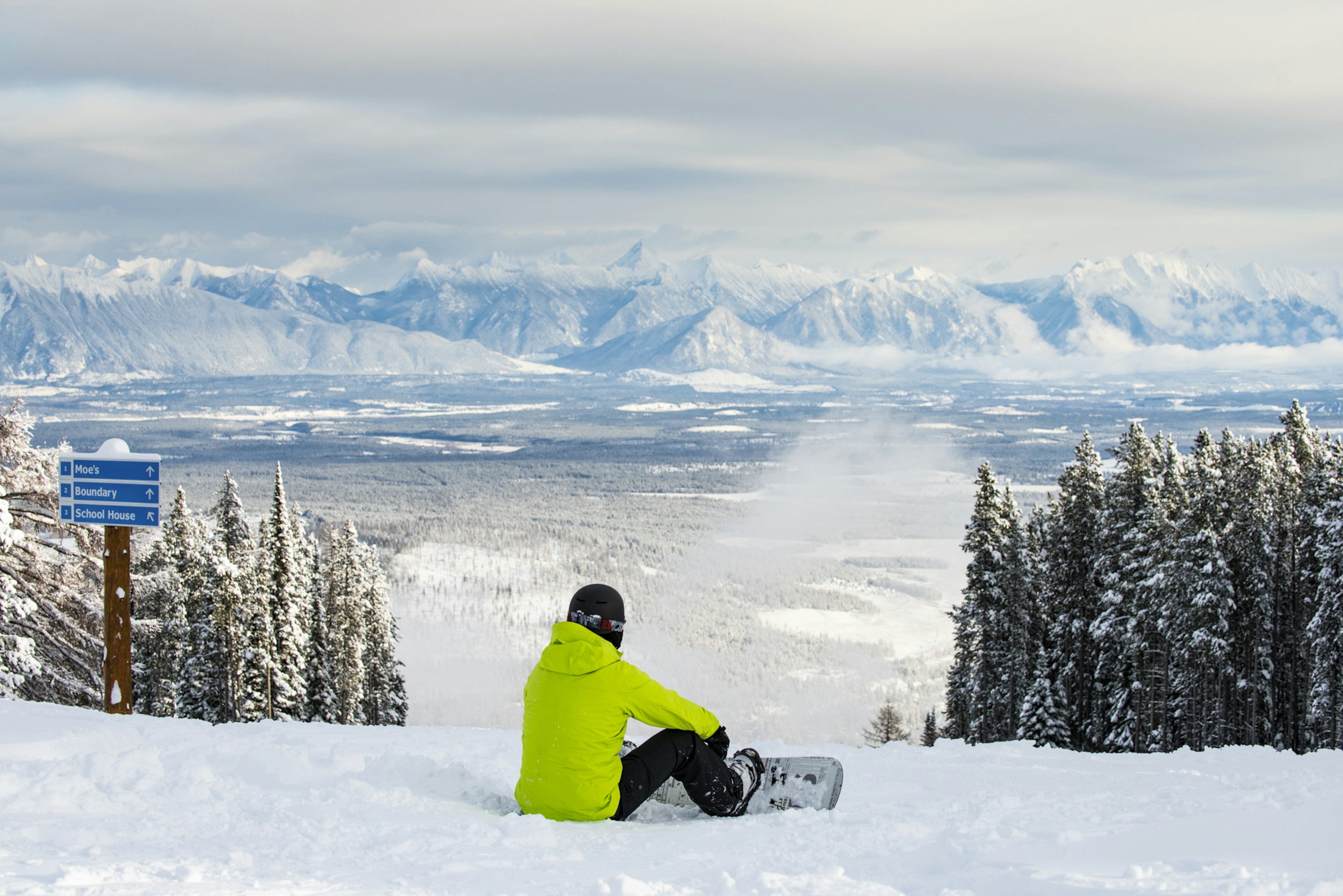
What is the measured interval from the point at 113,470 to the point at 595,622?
6.23 meters

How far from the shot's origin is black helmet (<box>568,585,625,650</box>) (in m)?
6.03

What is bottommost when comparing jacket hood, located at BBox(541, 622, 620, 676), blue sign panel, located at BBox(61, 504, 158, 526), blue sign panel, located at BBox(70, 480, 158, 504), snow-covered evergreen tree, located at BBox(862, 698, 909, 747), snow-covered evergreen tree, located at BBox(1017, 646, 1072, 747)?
snow-covered evergreen tree, located at BBox(862, 698, 909, 747)

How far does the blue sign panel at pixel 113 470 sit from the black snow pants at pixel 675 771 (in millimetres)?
5960

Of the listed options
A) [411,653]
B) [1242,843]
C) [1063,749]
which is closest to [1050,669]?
[1063,749]

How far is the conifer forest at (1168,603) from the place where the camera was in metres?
20.6

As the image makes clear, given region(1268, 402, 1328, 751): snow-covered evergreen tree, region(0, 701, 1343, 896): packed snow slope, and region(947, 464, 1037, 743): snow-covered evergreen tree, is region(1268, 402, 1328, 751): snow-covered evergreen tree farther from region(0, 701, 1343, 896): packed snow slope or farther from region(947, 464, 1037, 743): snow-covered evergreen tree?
region(0, 701, 1343, 896): packed snow slope

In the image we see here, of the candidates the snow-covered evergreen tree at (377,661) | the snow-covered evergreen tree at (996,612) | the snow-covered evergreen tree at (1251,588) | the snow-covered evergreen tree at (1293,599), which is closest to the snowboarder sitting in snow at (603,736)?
the snow-covered evergreen tree at (996,612)

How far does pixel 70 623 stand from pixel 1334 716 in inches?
863

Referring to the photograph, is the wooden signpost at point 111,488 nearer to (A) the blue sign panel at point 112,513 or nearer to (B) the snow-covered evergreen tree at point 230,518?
(A) the blue sign panel at point 112,513

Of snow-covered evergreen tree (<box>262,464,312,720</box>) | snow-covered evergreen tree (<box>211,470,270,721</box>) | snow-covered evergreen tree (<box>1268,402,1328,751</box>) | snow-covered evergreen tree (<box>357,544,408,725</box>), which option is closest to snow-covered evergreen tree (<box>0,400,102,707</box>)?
snow-covered evergreen tree (<box>211,470,270,721</box>)

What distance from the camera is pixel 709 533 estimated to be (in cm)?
15350

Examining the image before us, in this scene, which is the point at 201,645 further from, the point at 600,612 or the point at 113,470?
the point at 600,612

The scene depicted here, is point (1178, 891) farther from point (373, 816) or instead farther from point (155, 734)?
point (155, 734)

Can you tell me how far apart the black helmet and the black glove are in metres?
0.88
